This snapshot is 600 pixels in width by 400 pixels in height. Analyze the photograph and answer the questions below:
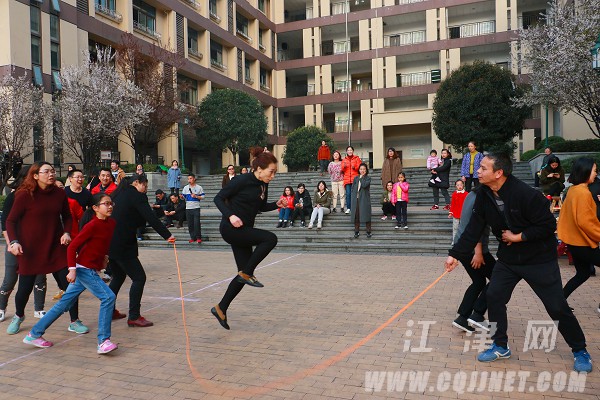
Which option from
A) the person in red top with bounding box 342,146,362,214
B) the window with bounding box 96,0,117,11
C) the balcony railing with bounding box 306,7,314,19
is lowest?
the person in red top with bounding box 342,146,362,214

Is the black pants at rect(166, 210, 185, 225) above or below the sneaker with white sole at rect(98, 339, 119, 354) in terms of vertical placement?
above

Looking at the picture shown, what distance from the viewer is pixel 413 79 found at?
36781 mm

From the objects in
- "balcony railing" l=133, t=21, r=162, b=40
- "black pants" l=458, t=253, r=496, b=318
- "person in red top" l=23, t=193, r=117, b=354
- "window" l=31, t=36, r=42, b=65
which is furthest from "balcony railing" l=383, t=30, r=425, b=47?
"person in red top" l=23, t=193, r=117, b=354

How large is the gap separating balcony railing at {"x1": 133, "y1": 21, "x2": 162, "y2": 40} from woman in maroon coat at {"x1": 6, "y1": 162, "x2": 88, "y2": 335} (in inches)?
992

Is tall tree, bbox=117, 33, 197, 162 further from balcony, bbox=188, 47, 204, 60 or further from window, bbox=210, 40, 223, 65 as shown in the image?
window, bbox=210, 40, 223, 65

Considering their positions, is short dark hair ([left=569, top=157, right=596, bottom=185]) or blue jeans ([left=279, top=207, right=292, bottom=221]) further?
blue jeans ([left=279, top=207, right=292, bottom=221])

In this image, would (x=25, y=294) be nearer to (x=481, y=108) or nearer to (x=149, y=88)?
(x=149, y=88)

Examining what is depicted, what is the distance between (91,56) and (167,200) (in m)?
14.4

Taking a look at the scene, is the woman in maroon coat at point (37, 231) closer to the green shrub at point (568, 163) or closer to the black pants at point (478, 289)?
the black pants at point (478, 289)

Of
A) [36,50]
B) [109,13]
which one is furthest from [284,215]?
[109,13]

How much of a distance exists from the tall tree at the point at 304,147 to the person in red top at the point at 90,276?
27979 millimetres

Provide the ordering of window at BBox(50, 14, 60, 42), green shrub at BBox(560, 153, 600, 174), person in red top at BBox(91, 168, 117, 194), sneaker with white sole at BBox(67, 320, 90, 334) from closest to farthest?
→ sneaker with white sole at BBox(67, 320, 90, 334), person in red top at BBox(91, 168, 117, 194), green shrub at BBox(560, 153, 600, 174), window at BBox(50, 14, 60, 42)

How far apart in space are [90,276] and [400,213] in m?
8.95

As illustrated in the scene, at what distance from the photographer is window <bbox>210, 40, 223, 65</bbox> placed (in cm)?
3453
